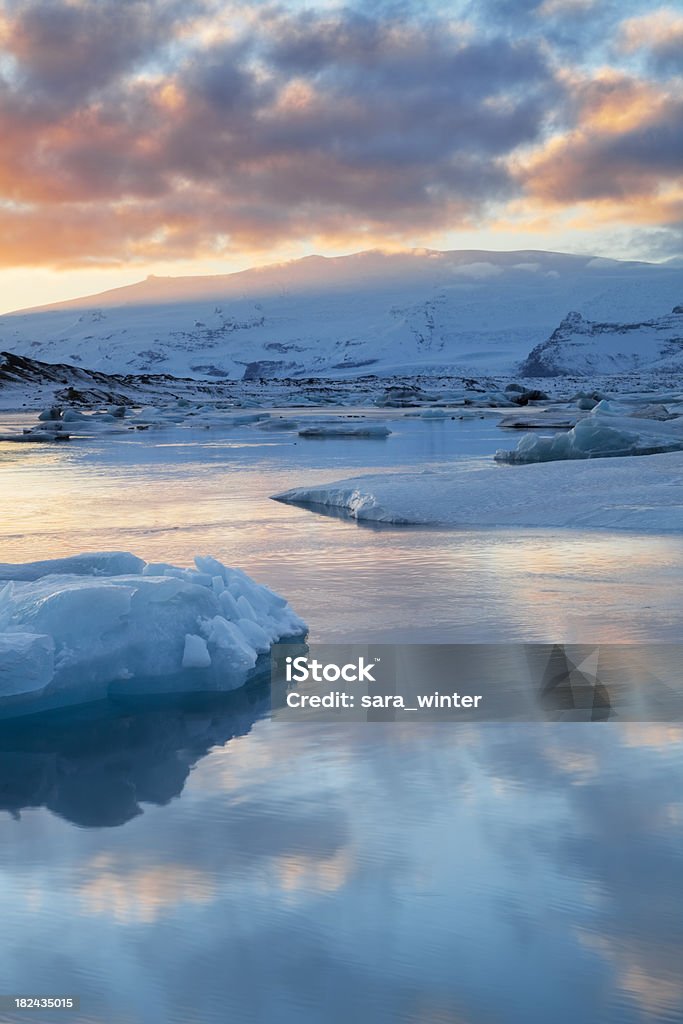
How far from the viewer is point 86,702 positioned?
439 centimetres

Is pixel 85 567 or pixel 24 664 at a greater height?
pixel 85 567

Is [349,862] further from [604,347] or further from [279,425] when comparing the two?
[604,347]

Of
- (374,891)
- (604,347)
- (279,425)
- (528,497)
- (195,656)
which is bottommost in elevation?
(374,891)

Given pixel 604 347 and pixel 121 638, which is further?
pixel 604 347

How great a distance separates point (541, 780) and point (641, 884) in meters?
0.72

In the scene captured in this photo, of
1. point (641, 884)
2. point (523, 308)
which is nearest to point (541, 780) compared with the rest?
point (641, 884)

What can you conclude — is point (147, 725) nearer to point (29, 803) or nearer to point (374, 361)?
point (29, 803)

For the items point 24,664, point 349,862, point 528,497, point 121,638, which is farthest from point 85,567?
point 528,497

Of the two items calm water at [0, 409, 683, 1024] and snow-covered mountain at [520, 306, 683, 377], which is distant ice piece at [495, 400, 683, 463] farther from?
snow-covered mountain at [520, 306, 683, 377]

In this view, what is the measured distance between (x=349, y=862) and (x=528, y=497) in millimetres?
6927

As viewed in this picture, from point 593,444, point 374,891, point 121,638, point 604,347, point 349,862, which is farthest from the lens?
point 604,347

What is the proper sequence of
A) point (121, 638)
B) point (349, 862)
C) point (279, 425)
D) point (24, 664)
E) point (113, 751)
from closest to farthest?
point (349, 862)
point (113, 751)
point (24, 664)
point (121, 638)
point (279, 425)

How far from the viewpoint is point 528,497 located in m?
9.61

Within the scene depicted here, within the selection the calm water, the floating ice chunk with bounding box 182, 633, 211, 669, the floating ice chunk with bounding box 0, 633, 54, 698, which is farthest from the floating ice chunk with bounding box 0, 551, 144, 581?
the floating ice chunk with bounding box 0, 633, 54, 698
